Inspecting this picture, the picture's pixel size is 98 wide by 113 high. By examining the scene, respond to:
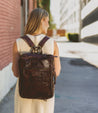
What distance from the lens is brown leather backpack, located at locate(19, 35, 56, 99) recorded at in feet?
6.31

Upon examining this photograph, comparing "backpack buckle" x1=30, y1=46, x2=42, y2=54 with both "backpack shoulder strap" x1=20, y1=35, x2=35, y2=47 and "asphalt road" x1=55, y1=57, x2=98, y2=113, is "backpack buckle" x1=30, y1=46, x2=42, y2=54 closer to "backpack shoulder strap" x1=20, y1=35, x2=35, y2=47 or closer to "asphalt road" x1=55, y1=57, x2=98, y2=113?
"backpack shoulder strap" x1=20, y1=35, x2=35, y2=47

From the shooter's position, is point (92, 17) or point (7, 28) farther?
point (92, 17)

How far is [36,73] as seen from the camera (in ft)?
6.34

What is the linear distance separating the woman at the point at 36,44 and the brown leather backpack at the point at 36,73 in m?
0.06

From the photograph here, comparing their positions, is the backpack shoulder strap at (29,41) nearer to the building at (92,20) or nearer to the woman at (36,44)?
the woman at (36,44)

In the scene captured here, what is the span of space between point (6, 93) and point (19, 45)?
3.52m

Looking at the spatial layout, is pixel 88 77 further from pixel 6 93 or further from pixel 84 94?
pixel 6 93

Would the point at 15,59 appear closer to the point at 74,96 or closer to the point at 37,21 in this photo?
the point at 37,21

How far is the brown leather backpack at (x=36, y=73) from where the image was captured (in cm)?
192

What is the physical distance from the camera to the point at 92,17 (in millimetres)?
27359

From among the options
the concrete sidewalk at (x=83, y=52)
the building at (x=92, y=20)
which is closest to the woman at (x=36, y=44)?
the concrete sidewalk at (x=83, y=52)

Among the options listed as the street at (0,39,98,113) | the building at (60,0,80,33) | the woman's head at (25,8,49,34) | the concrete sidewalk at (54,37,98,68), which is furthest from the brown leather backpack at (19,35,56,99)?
the building at (60,0,80,33)

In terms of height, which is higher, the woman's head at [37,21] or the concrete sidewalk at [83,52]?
the woman's head at [37,21]

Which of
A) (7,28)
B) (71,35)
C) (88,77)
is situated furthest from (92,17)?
(7,28)
